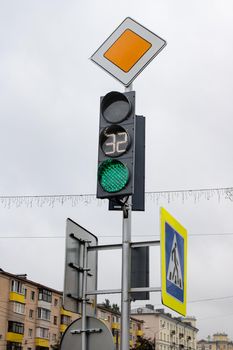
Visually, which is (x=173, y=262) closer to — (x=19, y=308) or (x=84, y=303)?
(x=84, y=303)

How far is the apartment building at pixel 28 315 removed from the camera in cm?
6038

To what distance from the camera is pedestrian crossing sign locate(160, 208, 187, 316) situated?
4.53 meters

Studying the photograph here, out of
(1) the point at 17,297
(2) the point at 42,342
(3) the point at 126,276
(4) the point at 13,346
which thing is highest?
(1) the point at 17,297

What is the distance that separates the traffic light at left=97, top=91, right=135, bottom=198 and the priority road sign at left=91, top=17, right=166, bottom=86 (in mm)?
539

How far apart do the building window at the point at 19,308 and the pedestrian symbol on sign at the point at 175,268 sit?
59.5 m

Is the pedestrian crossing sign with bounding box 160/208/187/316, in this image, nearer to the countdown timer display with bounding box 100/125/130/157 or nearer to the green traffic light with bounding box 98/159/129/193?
the green traffic light with bounding box 98/159/129/193

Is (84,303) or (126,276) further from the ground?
(126,276)

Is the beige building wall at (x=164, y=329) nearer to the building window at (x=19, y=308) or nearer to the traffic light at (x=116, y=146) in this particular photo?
the building window at (x=19, y=308)

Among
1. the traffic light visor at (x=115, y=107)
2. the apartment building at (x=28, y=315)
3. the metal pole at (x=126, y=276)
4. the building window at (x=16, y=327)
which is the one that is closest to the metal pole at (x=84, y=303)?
the metal pole at (x=126, y=276)

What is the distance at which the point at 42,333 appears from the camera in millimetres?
66938


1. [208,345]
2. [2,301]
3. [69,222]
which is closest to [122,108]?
[69,222]

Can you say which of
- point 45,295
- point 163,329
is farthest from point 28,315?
point 163,329

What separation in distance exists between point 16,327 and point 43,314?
672 cm

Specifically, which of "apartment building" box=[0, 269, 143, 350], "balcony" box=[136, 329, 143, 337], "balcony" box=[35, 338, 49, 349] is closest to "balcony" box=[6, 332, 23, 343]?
"apartment building" box=[0, 269, 143, 350]
